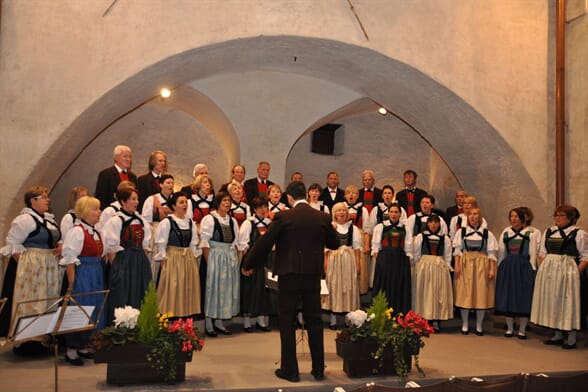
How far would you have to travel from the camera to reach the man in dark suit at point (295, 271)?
490 centimetres

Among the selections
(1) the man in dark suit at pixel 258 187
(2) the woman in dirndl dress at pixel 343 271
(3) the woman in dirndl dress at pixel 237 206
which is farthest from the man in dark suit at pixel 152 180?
(2) the woman in dirndl dress at pixel 343 271

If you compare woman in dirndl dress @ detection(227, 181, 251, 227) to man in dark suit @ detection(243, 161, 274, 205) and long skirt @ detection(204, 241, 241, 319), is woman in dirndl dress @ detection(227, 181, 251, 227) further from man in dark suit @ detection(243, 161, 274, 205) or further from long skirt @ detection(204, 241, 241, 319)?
man in dark suit @ detection(243, 161, 274, 205)

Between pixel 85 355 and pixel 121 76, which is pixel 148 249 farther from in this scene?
pixel 121 76

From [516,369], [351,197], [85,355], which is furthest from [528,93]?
[85,355]

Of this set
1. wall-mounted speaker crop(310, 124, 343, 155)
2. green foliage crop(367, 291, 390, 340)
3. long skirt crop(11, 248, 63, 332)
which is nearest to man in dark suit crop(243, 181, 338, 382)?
green foliage crop(367, 291, 390, 340)

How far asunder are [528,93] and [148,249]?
16.6 feet

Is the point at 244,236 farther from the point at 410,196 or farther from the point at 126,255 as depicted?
the point at 410,196

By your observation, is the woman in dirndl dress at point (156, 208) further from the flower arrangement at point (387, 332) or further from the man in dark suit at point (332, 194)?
the man in dark suit at point (332, 194)

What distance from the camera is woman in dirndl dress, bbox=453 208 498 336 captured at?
24.3ft

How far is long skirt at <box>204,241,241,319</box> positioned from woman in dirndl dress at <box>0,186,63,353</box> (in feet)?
5.32

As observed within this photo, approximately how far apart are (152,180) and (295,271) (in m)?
3.04

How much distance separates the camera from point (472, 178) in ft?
29.0

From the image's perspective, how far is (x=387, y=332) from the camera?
16.5 feet

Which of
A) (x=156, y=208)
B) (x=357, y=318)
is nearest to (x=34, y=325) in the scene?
(x=357, y=318)
